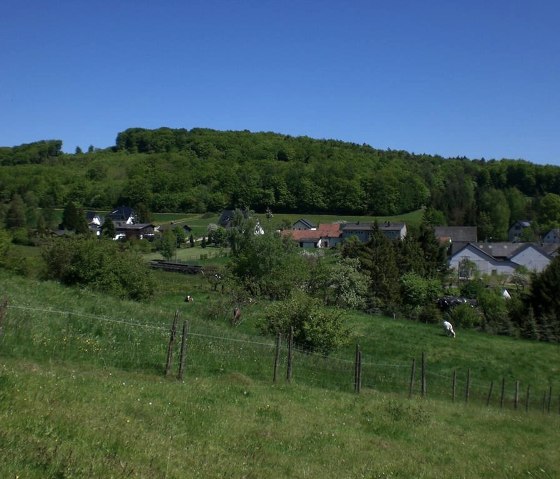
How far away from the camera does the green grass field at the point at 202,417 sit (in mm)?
6129

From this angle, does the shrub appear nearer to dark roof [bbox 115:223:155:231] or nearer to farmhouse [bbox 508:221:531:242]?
dark roof [bbox 115:223:155:231]

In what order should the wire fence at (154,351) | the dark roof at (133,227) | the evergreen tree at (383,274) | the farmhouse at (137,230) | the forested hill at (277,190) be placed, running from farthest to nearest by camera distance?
the forested hill at (277,190) → the dark roof at (133,227) → the farmhouse at (137,230) → the evergreen tree at (383,274) → the wire fence at (154,351)

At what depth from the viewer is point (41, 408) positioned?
692 cm

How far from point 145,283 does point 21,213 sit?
247 feet

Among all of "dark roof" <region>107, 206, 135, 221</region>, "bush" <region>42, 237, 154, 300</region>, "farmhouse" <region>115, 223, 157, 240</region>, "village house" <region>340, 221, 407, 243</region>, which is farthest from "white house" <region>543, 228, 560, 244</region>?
"bush" <region>42, 237, 154, 300</region>

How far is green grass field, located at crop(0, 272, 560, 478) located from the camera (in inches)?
241

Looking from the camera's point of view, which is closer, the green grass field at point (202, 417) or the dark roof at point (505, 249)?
the green grass field at point (202, 417)

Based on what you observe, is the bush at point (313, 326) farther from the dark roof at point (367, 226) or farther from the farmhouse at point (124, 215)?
the farmhouse at point (124, 215)

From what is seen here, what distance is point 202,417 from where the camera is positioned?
892cm

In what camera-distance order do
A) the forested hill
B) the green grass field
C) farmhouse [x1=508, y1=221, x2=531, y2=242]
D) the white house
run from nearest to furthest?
the green grass field < the white house < farmhouse [x1=508, y1=221, x2=531, y2=242] < the forested hill

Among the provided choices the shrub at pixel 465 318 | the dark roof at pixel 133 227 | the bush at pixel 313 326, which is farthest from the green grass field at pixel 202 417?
the dark roof at pixel 133 227

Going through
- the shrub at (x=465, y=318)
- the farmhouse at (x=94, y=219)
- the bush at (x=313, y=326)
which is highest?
the farmhouse at (x=94, y=219)

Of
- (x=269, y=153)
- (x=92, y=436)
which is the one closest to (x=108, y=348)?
(x=92, y=436)

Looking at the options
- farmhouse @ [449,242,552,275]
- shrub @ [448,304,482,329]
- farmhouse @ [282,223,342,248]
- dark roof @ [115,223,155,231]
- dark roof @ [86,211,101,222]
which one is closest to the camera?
shrub @ [448,304,482,329]
